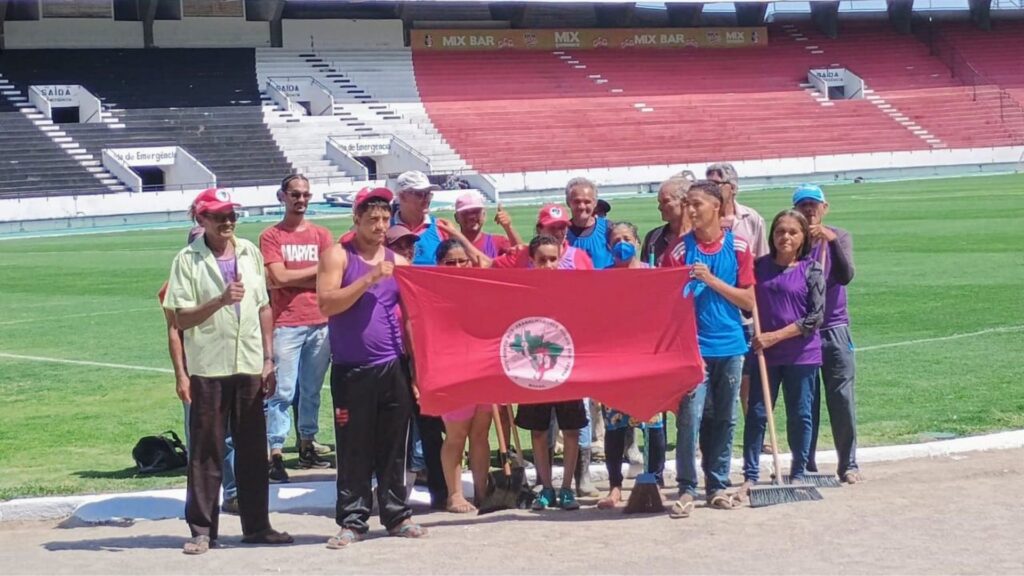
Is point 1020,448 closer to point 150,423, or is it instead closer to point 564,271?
point 564,271

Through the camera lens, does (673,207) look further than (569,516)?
Yes

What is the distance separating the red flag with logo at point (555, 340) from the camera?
27.9 feet

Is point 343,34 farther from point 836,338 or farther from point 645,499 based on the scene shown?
point 645,499

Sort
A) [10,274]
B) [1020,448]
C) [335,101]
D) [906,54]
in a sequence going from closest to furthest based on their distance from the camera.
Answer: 1. [1020,448]
2. [10,274]
3. [335,101]
4. [906,54]

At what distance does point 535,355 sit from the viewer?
28.3ft

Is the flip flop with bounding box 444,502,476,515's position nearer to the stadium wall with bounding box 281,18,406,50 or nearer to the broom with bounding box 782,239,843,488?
the broom with bounding box 782,239,843,488

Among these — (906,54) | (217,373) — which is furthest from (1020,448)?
(906,54)

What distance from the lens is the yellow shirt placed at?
7.75 metres

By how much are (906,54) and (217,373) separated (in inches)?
2706

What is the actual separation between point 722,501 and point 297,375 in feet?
10.3

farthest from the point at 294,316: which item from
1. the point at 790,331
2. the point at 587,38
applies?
the point at 587,38

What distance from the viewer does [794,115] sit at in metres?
65.0

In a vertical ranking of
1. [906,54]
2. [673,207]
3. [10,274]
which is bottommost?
[10,274]

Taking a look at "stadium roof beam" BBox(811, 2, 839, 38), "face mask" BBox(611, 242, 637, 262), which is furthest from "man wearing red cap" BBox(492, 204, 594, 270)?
"stadium roof beam" BBox(811, 2, 839, 38)
